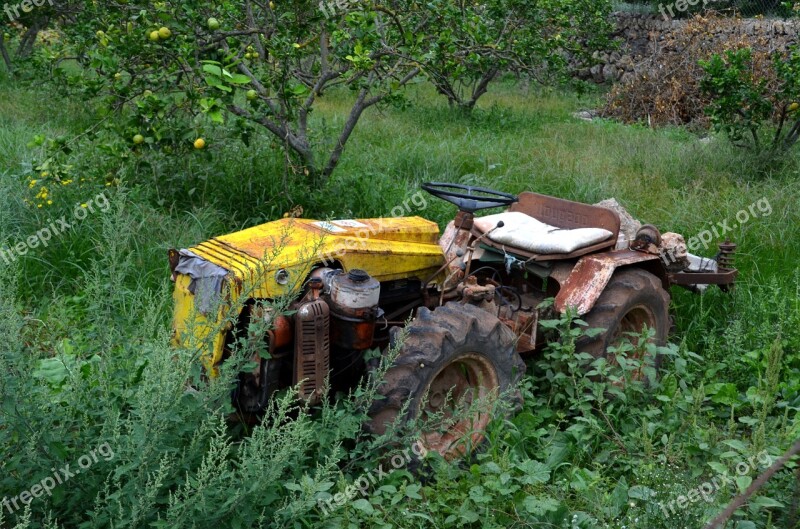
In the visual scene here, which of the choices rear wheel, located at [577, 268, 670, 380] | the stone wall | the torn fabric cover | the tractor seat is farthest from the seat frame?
the stone wall

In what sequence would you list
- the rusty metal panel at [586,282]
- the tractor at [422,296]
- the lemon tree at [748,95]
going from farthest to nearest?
1. the lemon tree at [748,95]
2. the rusty metal panel at [586,282]
3. the tractor at [422,296]

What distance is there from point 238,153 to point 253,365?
3.82 metres

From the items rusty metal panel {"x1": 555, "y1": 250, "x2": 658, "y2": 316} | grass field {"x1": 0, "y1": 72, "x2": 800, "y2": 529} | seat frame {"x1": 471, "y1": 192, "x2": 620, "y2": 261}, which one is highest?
seat frame {"x1": 471, "y1": 192, "x2": 620, "y2": 261}

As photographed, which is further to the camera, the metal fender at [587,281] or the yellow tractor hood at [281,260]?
the metal fender at [587,281]

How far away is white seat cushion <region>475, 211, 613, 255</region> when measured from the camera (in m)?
3.99

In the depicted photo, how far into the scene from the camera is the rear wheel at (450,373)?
320cm

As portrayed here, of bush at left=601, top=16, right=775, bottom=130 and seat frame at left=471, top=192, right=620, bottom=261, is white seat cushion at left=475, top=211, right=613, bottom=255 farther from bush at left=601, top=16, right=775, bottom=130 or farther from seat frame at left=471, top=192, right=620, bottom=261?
bush at left=601, top=16, right=775, bottom=130

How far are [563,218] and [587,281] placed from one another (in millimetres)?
605

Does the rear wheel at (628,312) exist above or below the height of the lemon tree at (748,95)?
below

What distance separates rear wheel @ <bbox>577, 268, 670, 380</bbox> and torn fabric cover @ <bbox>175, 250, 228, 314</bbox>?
1926 millimetres

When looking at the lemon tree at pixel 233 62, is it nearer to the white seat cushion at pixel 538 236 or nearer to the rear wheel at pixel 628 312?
the white seat cushion at pixel 538 236

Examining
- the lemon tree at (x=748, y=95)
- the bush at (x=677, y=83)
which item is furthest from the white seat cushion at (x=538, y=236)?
the bush at (x=677, y=83)

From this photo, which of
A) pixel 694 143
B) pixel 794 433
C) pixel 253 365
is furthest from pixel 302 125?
pixel 694 143

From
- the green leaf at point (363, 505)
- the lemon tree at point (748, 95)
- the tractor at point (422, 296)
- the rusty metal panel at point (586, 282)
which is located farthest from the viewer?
the lemon tree at point (748, 95)
